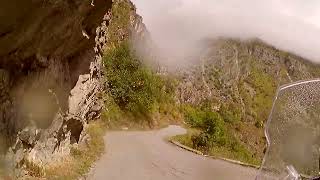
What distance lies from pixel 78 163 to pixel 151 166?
130 inches

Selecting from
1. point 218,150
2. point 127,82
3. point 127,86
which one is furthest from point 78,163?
point 127,82

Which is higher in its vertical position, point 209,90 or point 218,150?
point 218,150

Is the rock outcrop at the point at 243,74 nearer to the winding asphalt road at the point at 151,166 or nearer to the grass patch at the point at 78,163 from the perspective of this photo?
the winding asphalt road at the point at 151,166

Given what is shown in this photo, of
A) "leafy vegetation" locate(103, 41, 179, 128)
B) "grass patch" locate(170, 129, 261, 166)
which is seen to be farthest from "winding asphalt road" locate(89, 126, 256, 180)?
"leafy vegetation" locate(103, 41, 179, 128)

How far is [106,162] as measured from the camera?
1409cm

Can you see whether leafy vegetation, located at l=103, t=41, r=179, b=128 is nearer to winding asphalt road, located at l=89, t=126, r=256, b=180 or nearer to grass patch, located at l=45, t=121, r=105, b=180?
winding asphalt road, located at l=89, t=126, r=256, b=180

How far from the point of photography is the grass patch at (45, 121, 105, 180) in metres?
10.4

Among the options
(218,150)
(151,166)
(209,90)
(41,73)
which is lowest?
(209,90)

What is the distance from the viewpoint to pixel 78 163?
12.4 m

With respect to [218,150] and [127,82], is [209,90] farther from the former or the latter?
[218,150]

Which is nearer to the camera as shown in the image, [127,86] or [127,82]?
[127,86]

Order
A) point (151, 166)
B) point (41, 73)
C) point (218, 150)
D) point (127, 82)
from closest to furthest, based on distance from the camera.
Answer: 1. point (41, 73)
2. point (151, 166)
3. point (218, 150)
4. point (127, 82)

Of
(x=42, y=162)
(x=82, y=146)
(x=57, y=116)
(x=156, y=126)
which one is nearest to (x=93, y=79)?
(x=82, y=146)

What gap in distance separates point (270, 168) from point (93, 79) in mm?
12490
